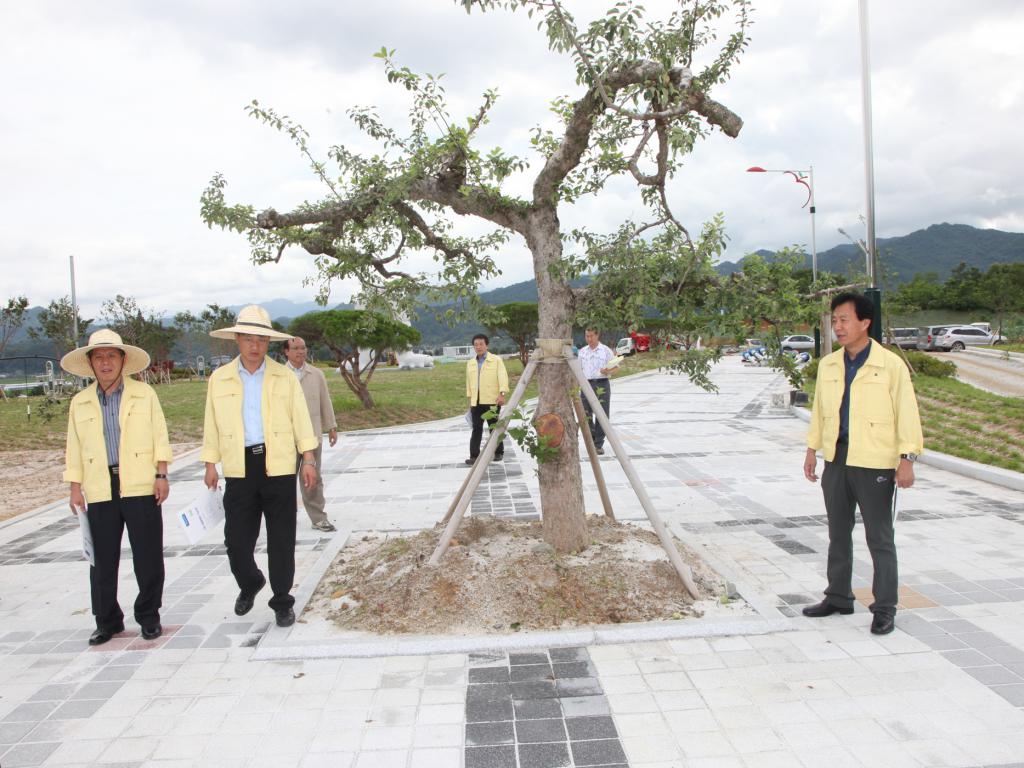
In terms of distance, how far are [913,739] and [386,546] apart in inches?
141

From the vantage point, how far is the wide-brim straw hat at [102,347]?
4020 mm

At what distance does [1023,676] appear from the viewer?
335 centimetres

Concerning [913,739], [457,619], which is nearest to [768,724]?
[913,739]

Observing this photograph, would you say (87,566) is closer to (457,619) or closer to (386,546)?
(386,546)

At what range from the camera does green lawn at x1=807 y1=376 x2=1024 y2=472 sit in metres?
8.68

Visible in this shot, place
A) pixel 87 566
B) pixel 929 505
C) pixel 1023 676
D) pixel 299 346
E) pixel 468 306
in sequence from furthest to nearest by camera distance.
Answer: pixel 929 505 < pixel 299 346 < pixel 87 566 < pixel 468 306 < pixel 1023 676

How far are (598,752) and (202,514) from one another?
2535 mm

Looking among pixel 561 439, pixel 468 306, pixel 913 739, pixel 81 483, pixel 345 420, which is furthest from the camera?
pixel 345 420

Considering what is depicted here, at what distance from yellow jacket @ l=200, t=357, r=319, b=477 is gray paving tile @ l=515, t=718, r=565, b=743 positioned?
188 cm

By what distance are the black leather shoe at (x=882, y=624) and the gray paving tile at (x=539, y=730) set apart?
191cm

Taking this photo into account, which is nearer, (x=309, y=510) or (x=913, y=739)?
(x=913, y=739)

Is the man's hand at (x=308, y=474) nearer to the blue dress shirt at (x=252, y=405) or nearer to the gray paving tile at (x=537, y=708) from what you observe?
the blue dress shirt at (x=252, y=405)

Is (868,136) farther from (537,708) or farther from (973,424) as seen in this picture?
(537,708)

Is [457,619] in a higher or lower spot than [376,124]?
lower
